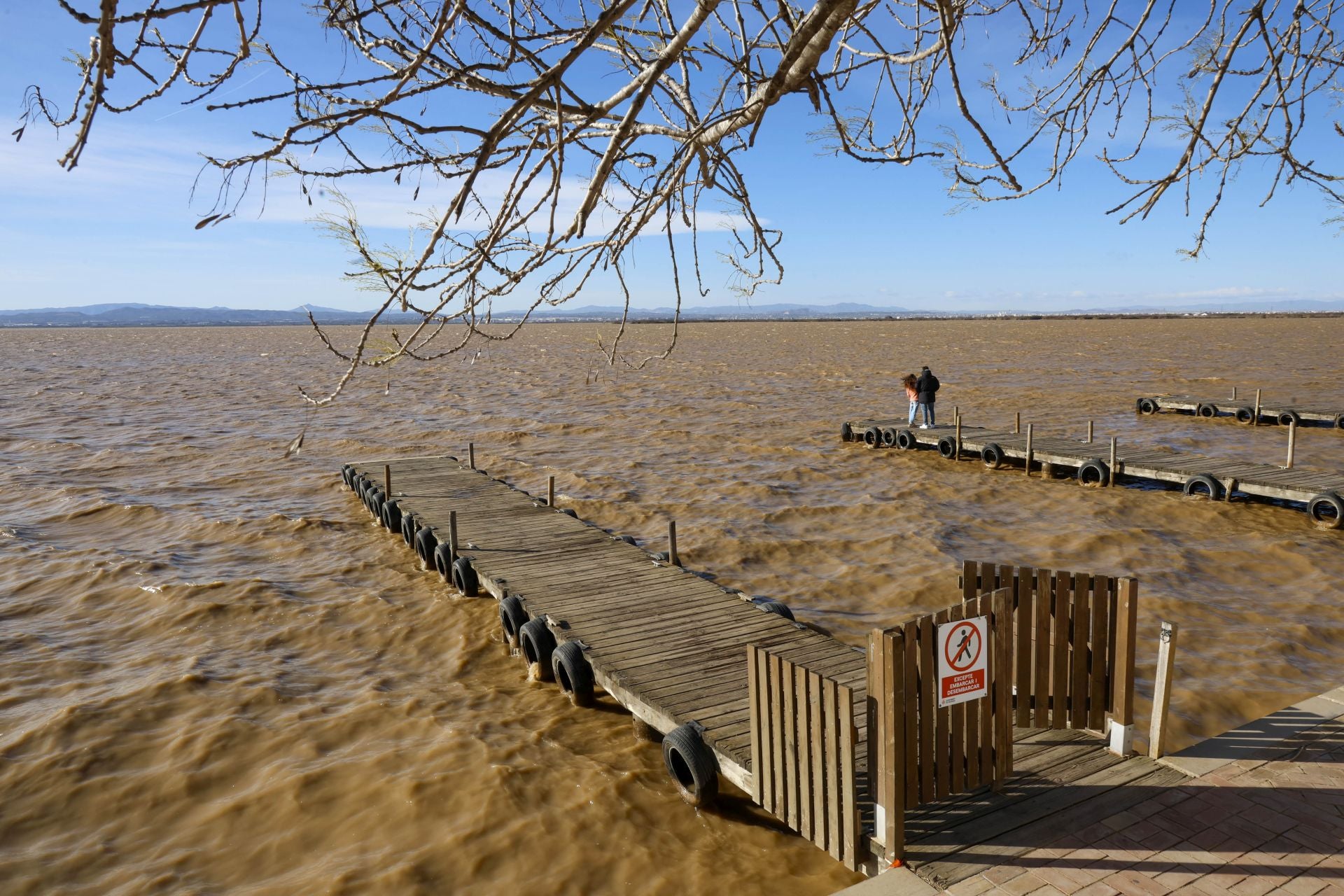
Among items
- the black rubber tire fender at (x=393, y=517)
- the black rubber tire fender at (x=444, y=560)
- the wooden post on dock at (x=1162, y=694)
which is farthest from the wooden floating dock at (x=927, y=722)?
the black rubber tire fender at (x=393, y=517)

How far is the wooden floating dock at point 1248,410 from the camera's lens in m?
26.1

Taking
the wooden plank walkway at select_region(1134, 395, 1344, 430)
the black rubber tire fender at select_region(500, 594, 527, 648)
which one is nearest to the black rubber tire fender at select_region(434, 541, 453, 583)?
the black rubber tire fender at select_region(500, 594, 527, 648)

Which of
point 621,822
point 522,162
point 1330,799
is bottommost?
point 621,822

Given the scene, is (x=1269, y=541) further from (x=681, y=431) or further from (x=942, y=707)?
(x=681, y=431)

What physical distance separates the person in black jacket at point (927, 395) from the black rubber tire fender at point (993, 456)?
2418 millimetres

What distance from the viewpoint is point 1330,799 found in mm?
5285

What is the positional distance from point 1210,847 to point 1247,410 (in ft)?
89.8

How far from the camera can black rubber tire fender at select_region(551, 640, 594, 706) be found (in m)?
8.78

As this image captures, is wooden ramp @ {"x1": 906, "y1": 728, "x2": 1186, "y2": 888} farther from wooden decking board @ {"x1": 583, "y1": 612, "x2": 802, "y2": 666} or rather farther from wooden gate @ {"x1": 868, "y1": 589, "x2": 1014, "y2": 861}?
wooden decking board @ {"x1": 583, "y1": 612, "x2": 802, "y2": 666}

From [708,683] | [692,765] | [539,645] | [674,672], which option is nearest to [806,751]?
[692,765]

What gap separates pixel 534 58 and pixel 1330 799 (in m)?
6.03

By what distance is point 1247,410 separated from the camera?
27.5 metres

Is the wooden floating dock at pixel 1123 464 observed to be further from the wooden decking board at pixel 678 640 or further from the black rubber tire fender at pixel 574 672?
the black rubber tire fender at pixel 574 672

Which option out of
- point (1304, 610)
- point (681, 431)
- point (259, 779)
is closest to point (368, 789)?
point (259, 779)
